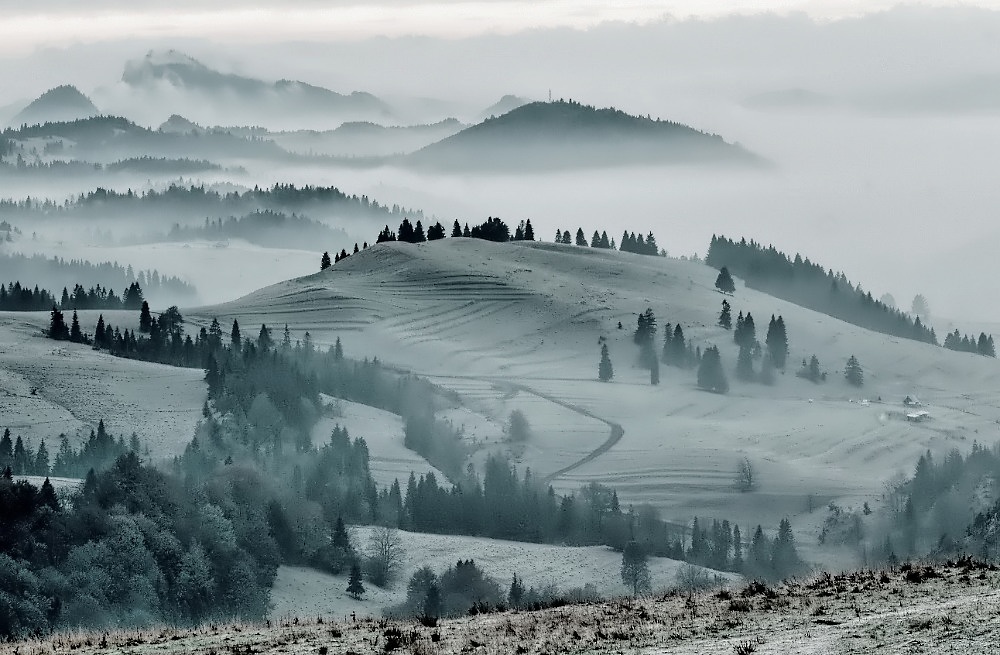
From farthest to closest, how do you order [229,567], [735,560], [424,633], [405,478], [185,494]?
[405,478], [735,560], [185,494], [229,567], [424,633]

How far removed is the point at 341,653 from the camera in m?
32.8

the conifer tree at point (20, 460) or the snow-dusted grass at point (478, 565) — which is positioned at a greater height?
the conifer tree at point (20, 460)

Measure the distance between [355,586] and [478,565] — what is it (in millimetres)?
18631

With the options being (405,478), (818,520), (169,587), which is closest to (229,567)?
(169,587)

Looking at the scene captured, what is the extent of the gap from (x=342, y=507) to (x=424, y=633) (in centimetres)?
12580

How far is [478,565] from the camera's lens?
13150 centimetres

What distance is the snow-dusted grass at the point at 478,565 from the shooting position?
112375mm

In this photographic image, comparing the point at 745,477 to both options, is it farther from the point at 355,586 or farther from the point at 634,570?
the point at 355,586

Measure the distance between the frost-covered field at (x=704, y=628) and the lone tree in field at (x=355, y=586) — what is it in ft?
254

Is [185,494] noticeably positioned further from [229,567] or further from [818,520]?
[818,520]

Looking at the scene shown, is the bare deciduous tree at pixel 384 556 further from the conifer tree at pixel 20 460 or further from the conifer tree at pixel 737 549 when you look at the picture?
the conifer tree at pixel 20 460

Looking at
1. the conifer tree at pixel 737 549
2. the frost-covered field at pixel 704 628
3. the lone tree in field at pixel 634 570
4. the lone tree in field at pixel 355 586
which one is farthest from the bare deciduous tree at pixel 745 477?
the frost-covered field at pixel 704 628

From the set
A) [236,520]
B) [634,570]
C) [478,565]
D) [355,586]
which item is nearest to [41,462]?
[236,520]

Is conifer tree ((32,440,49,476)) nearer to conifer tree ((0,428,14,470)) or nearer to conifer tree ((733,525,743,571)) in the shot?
conifer tree ((0,428,14,470))
